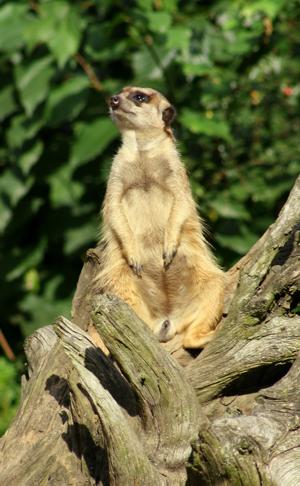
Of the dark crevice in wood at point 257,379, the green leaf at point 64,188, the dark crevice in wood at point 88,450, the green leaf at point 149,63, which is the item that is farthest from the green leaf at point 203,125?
the dark crevice in wood at point 88,450

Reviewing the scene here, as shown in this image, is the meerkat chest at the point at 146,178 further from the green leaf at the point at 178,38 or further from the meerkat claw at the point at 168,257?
the green leaf at the point at 178,38

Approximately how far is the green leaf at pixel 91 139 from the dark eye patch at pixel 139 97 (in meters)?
1.08

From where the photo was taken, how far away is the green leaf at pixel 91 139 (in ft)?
20.9

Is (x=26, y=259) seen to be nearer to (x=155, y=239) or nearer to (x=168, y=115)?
(x=168, y=115)

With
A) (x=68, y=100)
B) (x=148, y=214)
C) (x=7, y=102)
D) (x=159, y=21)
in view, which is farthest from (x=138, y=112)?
(x=7, y=102)

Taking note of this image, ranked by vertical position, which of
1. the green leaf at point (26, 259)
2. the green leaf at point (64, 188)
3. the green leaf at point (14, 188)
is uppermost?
the green leaf at point (14, 188)

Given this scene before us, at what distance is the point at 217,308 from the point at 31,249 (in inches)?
127

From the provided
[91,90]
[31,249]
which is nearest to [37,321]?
[31,249]

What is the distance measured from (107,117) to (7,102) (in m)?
0.83

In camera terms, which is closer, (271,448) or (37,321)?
(271,448)

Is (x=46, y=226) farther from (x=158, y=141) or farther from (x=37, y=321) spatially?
(x=158, y=141)

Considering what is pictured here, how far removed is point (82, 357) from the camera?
3.82 meters

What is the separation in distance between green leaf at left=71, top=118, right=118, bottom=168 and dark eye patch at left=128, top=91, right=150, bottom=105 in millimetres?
1081

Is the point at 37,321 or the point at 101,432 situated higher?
the point at 101,432
